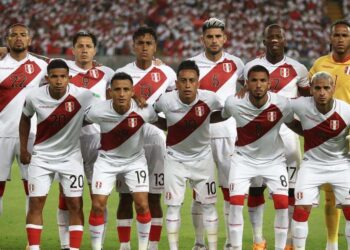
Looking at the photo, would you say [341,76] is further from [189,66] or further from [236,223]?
[236,223]

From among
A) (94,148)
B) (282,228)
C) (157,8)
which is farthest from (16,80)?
(157,8)

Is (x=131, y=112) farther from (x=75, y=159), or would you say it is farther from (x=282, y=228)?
(x=282, y=228)

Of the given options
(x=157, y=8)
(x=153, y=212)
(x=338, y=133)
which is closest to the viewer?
(x=338, y=133)

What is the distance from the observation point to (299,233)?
331 inches

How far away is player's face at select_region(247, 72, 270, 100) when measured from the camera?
8.56 metres

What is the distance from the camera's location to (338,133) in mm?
8484

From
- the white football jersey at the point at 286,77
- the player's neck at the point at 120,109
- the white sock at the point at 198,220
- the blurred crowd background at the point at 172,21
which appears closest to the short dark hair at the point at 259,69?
the white football jersey at the point at 286,77

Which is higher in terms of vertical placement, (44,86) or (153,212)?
(44,86)

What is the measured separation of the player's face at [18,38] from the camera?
9.25 metres

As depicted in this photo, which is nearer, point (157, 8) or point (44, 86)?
point (44, 86)

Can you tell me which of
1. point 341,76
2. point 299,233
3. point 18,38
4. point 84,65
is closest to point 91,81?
point 84,65

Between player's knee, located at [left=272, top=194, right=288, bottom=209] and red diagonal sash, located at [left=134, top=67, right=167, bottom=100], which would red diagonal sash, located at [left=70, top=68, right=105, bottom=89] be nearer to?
red diagonal sash, located at [left=134, top=67, right=167, bottom=100]

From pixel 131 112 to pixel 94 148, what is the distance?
2.62 ft

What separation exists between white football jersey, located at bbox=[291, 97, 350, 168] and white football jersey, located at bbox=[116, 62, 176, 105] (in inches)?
60.0
